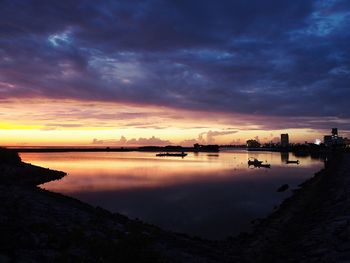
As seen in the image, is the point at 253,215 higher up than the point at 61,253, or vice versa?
the point at 61,253

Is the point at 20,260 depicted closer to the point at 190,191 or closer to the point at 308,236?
the point at 308,236

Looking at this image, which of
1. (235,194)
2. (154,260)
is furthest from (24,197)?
(235,194)

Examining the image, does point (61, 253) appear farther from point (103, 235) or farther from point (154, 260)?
point (103, 235)

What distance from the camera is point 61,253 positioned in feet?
32.1

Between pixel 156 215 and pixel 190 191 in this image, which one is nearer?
pixel 156 215

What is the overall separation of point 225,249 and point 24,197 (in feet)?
32.0

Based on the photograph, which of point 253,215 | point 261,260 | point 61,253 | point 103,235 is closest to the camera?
point 61,253

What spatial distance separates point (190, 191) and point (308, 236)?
32.8 meters

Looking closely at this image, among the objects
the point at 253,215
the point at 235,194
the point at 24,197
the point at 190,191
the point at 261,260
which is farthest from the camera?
the point at 190,191

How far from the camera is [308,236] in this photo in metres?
16.7

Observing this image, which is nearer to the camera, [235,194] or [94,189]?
[235,194]

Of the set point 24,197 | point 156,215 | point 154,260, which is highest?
point 24,197

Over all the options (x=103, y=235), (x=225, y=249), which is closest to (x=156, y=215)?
(x=225, y=249)

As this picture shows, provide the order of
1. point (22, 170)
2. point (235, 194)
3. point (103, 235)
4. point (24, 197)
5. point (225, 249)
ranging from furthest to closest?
point (22, 170)
point (235, 194)
point (225, 249)
point (24, 197)
point (103, 235)
